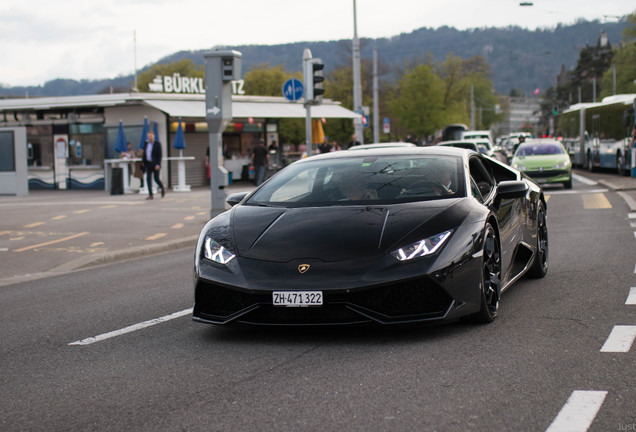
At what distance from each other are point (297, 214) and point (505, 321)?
5.37 ft

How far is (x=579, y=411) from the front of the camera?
3877mm

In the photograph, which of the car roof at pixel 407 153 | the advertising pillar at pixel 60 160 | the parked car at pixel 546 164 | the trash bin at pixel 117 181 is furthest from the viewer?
the advertising pillar at pixel 60 160

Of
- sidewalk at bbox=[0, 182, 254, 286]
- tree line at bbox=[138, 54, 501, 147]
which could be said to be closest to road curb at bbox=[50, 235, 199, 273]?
sidewalk at bbox=[0, 182, 254, 286]

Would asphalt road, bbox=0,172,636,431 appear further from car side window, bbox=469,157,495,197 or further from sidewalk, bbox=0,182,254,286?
sidewalk, bbox=0,182,254,286

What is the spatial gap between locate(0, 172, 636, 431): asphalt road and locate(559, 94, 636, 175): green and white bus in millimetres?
26169

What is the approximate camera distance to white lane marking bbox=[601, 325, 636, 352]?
513cm

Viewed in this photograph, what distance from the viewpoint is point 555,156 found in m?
26.4

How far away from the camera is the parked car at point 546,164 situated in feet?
84.1

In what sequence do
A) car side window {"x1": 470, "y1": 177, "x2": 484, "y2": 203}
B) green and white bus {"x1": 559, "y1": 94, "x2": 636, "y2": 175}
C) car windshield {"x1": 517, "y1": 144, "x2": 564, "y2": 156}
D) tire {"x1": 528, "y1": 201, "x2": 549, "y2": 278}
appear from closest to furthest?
car side window {"x1": 470, "y1": 177, "x2": 484, "y2": 203}
tire {"x1": 528, "y1": 201, "x2": 549, "y2": 278}
car windshield {"x1": 517, "y1": 144, "x2": 564, "y2": 156}
green and white bus {"x1": 559, "y1": 94, "x2": 636, "y2": 175}

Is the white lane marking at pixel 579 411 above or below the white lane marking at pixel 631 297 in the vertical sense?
above

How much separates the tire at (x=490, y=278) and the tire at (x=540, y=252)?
1.81m

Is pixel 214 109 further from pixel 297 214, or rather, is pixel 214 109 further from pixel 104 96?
pixel 104 96

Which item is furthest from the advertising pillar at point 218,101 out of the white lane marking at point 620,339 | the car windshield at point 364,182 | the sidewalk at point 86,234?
the white lane marking at point 620,339

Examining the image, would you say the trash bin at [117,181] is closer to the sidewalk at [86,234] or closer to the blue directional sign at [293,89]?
the sidewalk at [86,234]
